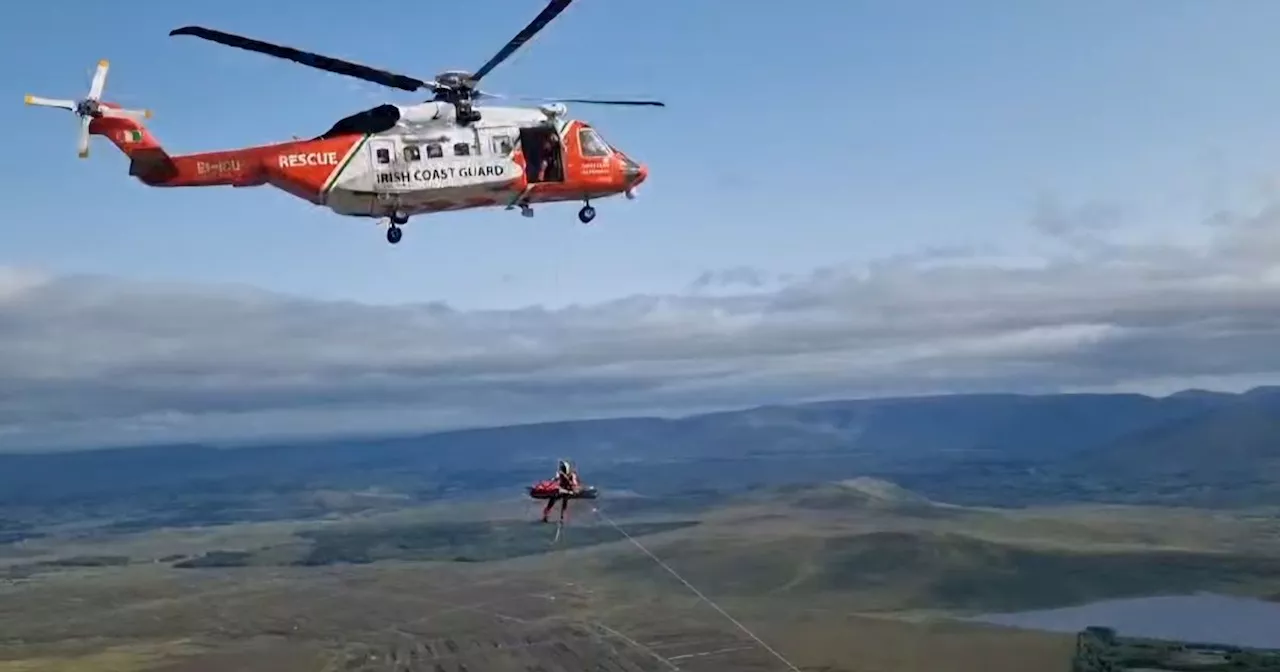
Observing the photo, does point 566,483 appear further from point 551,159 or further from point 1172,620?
point 1172,620

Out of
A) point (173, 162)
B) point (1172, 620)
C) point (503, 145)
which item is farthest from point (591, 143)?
point (1172, 620)

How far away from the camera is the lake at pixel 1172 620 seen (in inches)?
6481

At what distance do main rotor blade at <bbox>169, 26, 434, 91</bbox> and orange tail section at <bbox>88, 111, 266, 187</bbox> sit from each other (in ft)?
13.0

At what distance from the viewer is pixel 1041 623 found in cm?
18525

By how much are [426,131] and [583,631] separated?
166 meters

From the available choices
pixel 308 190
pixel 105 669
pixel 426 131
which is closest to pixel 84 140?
pixel 308 190

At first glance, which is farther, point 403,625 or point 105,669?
point 403,625

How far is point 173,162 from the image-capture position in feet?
87.8

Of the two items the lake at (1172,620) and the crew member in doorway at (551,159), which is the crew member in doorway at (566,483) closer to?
the crew member in doorway at (551,159)

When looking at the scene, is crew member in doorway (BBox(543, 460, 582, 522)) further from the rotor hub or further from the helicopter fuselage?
the rotor hub

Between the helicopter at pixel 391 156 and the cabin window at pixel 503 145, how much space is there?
1.2 inches

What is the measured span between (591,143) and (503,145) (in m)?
3.24

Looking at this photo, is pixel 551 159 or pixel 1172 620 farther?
pixel 1172 620

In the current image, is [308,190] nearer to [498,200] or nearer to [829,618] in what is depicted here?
[498,200]
